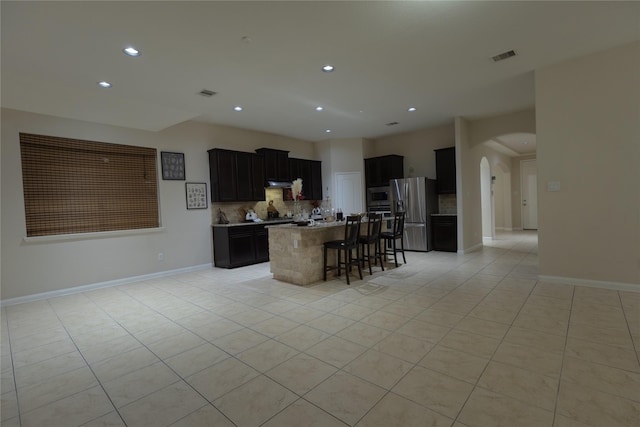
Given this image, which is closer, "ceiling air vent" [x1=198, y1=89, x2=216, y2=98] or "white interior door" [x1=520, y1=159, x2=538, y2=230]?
"ceiling air vent" [x1=198, y1=89, x2=216, y2=98]

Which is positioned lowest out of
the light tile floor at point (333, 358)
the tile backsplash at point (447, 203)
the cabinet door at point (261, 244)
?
the light tile floor at point (333, 358)

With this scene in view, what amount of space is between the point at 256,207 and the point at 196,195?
58.7 inches

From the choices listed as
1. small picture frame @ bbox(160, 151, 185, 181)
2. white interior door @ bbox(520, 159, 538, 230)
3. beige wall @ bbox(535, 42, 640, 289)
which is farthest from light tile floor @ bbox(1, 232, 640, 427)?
white interior door @ bbox(520, 159, 538, 230)

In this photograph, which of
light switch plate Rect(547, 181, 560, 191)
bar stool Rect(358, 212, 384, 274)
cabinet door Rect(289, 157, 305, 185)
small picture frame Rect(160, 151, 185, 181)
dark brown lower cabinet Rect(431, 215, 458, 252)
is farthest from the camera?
cabinet door Rect(289, 157, 305, 185)

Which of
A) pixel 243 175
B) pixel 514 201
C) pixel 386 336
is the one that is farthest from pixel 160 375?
pixel 514 201

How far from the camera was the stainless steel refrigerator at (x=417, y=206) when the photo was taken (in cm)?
712

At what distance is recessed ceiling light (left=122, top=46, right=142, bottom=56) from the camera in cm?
319

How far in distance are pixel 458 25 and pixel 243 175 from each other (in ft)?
16.0

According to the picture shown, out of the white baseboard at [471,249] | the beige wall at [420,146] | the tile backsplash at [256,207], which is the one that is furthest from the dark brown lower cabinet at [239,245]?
the white baseboard at [471,249]

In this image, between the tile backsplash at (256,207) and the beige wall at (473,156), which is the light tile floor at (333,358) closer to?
the tile backsplash at (256,207)

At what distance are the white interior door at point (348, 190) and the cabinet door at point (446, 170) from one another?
6.68ft

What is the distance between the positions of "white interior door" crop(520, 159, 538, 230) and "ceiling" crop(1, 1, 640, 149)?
6.92 m

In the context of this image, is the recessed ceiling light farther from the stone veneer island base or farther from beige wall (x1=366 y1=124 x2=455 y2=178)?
beige wall (x1=366 y1=124 x2=455 y2=178)

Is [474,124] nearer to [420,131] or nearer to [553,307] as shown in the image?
[420,131]
